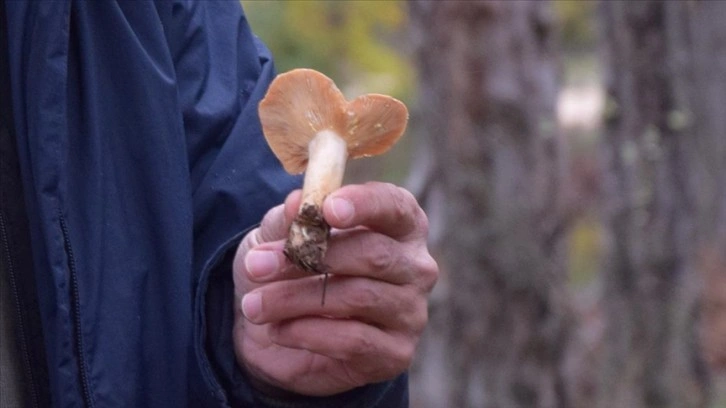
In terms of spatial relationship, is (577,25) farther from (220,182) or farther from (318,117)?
(318,117)

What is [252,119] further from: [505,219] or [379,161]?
[379,161]

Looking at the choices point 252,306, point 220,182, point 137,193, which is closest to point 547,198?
point 220,182

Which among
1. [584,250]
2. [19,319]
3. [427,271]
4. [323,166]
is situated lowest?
[584,250]

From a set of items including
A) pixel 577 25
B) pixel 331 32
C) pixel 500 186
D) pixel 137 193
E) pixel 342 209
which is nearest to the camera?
pixel 342 209

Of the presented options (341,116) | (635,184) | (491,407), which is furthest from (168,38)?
(635,184)

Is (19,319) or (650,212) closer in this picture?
(19,319)

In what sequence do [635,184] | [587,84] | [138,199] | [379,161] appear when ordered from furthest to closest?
[587,84], [379,161], [635,184], [138,199]

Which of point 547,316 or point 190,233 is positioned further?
point 547,316
